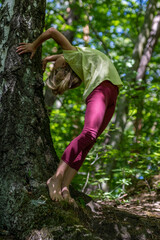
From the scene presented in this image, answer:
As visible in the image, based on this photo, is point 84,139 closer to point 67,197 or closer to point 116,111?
point 67,197

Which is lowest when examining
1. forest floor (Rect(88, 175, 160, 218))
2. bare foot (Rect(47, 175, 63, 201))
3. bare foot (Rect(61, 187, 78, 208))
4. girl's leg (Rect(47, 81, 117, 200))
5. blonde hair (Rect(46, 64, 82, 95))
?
forest floor (Rect(88, 175, 160, 218))

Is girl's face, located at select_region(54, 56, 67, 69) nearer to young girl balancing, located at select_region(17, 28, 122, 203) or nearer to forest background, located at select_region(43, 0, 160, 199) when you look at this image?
young girl balancing, located at select_region(17, 28, 122, 203)

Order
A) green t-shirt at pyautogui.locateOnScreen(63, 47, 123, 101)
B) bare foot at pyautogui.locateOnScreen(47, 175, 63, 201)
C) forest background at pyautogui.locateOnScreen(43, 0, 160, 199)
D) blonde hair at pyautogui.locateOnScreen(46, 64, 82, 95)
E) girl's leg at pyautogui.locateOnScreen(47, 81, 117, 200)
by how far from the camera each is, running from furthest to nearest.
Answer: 1. forest background at pyautogui.locateOnScreen(43, 0, 160, 199)
2. blonde hair at pyautogui.locateOnScreen(46, 64, 82, 95)
3. green t-shirt at pyautogui.locateOnScreen(63, 47, 123, 101)
4. girl's leg at pyautogui.locateOnScreen(47, 81, 117, 200)
5. bare foot at pyautogui.locateOnScreen(47, 175, 63, 201)

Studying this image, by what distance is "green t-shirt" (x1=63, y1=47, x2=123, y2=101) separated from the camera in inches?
102

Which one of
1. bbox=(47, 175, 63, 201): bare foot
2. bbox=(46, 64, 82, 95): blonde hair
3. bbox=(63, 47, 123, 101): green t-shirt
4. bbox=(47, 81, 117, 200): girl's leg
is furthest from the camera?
bbox=(46, 64, 82, 95): blonde hair

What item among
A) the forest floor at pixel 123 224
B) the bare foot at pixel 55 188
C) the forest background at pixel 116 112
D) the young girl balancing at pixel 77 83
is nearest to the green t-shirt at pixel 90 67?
the young girl balancing at pixel 77 83

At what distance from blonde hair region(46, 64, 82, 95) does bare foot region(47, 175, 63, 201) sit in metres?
1.05

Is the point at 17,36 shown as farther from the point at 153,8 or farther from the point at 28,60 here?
the point at 153,8

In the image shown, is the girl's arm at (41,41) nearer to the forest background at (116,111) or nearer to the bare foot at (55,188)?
the bare foot at (55,188)

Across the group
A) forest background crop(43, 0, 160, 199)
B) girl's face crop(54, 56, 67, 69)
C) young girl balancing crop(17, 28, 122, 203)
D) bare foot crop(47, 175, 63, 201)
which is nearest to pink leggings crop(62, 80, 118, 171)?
young girl balancing crop(17, 28, 122, 203)

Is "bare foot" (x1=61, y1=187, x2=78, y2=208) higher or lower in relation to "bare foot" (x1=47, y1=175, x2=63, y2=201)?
lower

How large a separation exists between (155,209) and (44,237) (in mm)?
2059

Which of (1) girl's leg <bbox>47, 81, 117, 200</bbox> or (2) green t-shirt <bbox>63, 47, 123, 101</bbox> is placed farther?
(2) green t-shirt <bbox>63, 47, 123, 101</bbox>

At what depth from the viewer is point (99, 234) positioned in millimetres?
2357
